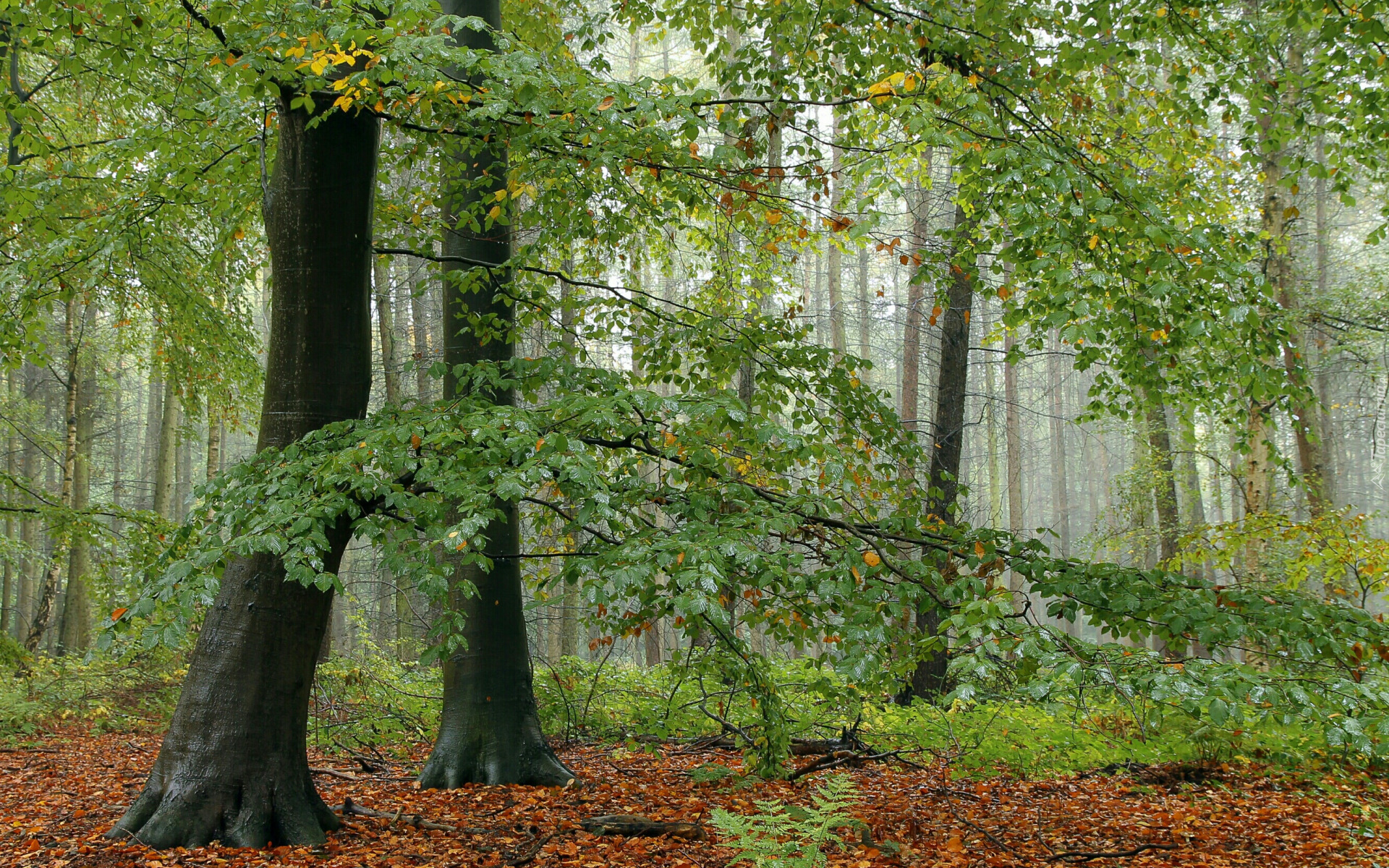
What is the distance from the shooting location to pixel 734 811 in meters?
5.05

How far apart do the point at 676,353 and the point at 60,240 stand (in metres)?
3.68

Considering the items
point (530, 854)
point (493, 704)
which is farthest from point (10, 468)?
point (530, 854)

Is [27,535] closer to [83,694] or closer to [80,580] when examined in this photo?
[80,580]

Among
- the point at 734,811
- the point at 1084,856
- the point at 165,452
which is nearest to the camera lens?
the point at 1084,856

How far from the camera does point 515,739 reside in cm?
564

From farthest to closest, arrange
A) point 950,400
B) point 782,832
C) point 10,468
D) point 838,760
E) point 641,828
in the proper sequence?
point 10,468 → point 950,400 → point 838,760 → point 641,828 → point 782,832

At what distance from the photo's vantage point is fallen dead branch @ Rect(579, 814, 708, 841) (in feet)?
14.7

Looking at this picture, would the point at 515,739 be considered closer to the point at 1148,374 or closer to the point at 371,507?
the point at 371,507

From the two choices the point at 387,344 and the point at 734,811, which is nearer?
the point at 734,811

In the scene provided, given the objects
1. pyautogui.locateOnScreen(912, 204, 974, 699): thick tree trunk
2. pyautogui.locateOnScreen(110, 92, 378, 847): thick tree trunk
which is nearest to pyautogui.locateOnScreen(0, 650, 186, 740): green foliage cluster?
pyautogui.locateOnScreen(110, 92, 378, 847): thick tree trunk

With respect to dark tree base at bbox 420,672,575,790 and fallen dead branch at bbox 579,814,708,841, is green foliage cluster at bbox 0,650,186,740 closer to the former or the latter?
dark tree base at bbox 420,672,575,790

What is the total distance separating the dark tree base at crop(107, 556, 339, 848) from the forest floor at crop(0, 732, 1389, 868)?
→ 14cm

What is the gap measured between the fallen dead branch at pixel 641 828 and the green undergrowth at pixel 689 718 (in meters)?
0.87

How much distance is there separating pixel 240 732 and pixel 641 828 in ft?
6.93
